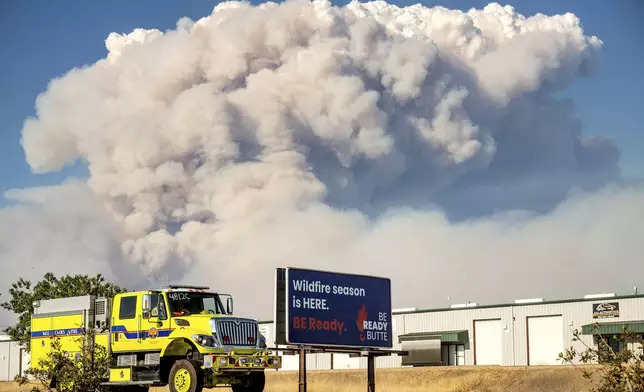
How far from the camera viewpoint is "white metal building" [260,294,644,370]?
203 ft

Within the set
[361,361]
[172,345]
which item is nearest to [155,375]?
[172,345]

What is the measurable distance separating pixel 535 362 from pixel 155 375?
41280 millimetres

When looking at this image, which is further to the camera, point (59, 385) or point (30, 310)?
point (30, 310)

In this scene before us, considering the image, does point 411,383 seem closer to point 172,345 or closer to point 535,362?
point 172,345

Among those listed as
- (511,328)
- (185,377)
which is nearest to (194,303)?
(185,377)

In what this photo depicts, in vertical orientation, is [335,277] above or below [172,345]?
above

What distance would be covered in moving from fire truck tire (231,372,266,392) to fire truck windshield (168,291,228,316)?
266cm

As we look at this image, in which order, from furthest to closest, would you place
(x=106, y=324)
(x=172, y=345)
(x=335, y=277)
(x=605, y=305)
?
(x=605, y=305), (x=106, y=324), (x=172, y=345), (x=335, y=277)

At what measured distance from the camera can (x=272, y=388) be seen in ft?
147

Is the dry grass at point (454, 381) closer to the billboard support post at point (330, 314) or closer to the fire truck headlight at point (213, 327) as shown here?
the billboard support post at point (330, 314)

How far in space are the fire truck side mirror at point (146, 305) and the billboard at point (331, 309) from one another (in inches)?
272

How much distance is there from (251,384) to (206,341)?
89.8 inches

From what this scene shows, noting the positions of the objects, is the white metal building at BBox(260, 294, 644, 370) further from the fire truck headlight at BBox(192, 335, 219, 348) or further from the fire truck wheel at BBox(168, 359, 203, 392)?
the fire truck wheel at BBox(168, 359, 203, 392)

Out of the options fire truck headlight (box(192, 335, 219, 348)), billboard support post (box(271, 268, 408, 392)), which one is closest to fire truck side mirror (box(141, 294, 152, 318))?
fire truck headlight (box(192, 335, 219, 348))
